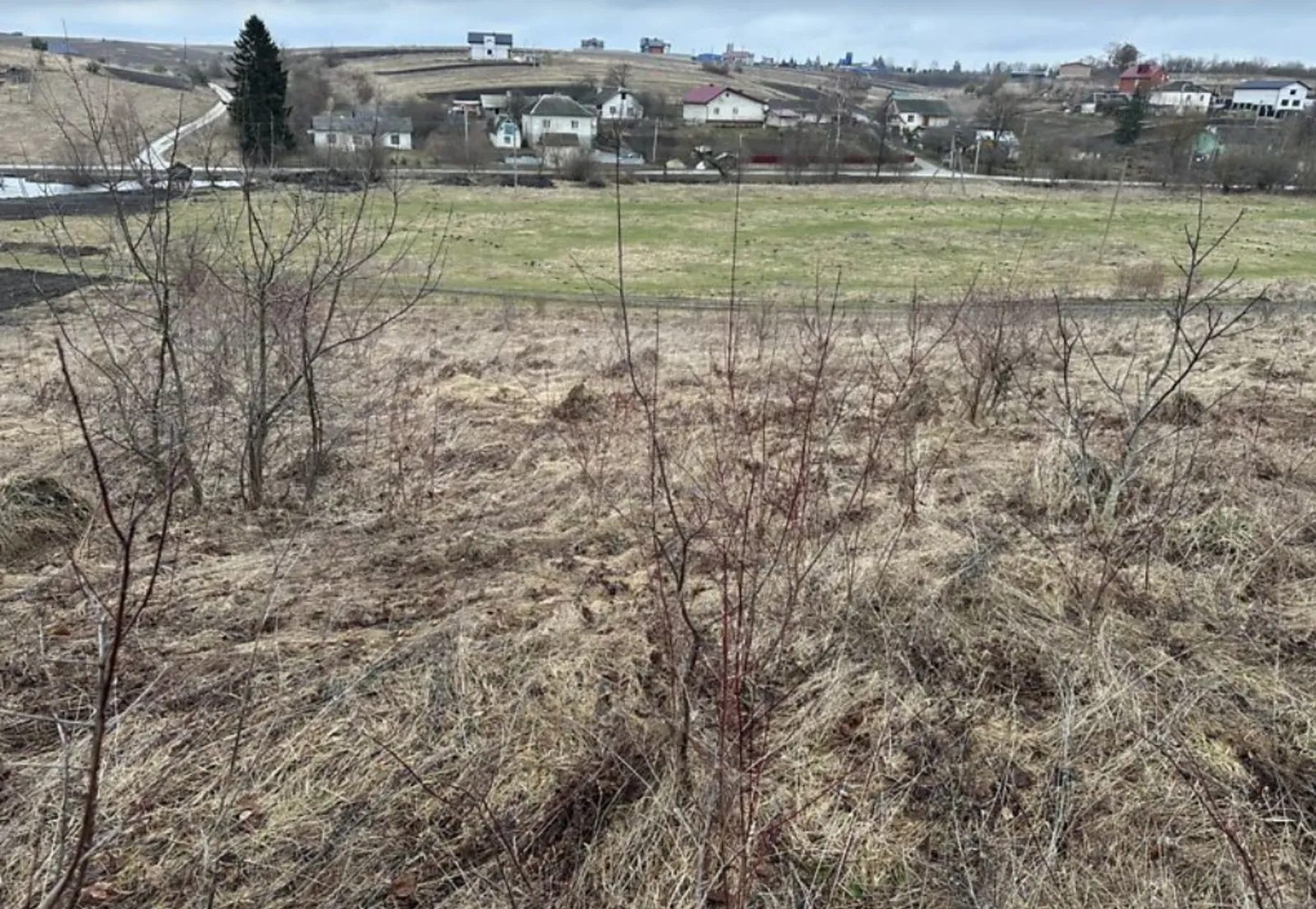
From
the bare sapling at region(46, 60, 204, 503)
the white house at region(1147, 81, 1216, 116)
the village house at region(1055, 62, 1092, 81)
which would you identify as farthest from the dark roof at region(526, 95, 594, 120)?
the village house at region(1055, 62, 1092, 81)

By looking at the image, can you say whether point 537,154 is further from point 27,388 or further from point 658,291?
point 27,388

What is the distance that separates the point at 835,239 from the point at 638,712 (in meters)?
26.3

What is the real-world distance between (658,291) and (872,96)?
8176 centimetres

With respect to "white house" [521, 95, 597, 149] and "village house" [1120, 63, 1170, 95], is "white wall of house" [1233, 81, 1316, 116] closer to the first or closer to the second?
"village house" [1120, 63, 1170, 95]

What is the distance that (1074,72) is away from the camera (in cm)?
12719

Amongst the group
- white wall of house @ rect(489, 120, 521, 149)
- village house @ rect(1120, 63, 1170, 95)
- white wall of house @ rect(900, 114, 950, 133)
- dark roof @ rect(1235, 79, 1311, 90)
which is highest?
village house @ rect(1120, 63, 1170, 95)

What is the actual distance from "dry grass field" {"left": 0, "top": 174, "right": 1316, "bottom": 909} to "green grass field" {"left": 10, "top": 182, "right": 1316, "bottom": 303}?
526cm

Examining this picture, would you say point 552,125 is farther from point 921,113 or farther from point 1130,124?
point 1130,124

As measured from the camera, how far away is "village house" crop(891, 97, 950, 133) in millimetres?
66438

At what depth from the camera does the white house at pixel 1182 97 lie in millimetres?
73188

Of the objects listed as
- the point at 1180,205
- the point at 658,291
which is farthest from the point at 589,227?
the point at 1180,205

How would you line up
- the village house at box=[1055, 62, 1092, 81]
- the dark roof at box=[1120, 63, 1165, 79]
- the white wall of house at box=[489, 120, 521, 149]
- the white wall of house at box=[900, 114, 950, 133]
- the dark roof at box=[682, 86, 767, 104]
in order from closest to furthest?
the white wall of house at box=[489, 120, 521, 149], the dark roof at box=[682, 86, 767, 104], the white wall of house at box=[900, 114, 950, 133], the dark roof at box=[1120, 63, 1165, 79], the village house at box=[1055, 62, 1092, 81]

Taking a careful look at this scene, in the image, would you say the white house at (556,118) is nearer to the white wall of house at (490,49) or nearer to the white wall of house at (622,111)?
the white wall of house at (622,111)

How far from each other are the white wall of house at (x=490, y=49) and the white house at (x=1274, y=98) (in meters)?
80.9
